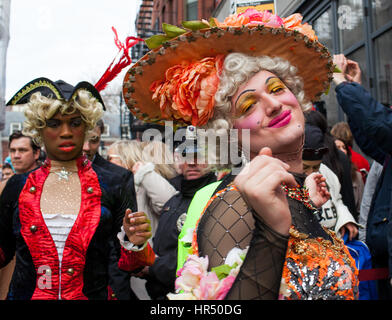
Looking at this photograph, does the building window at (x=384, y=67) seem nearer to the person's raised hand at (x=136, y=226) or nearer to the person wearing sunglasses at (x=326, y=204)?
the person wearing sunglasses at (x=326, y=204)

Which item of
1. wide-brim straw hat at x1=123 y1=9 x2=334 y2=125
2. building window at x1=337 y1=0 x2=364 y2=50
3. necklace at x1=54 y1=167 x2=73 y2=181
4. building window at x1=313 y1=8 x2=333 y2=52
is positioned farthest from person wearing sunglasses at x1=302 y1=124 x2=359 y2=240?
building window at x1=313 y1=8 x2=333 y2=52

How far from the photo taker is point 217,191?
55.0 inches

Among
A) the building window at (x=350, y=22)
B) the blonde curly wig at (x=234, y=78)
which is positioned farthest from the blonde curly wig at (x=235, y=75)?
the building window at (x=350, y=22)

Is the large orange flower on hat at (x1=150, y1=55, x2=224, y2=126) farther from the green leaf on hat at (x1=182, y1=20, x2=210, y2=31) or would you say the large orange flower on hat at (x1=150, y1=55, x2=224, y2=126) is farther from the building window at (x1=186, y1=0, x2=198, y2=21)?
the building window at (x1=186, y1=0, x2=198, y2=21)

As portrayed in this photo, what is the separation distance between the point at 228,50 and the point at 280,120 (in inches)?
15.9

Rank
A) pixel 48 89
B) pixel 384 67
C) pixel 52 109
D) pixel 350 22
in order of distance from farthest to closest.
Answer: pixel 350 22
pixel 384 67
pixel 48 89
pixel 52 109

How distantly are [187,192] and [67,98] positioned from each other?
4.28 ft

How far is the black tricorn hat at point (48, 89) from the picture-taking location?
2.46 meters

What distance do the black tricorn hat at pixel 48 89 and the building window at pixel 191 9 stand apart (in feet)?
48.5

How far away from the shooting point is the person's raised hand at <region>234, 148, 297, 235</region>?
0.97 metres

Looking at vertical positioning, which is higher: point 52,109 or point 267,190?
point 52,109

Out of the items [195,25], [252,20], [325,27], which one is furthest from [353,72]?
[325,27]

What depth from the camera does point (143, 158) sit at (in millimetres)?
4418

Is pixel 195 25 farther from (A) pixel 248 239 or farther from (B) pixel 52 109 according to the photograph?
(B) pixel 52 109
